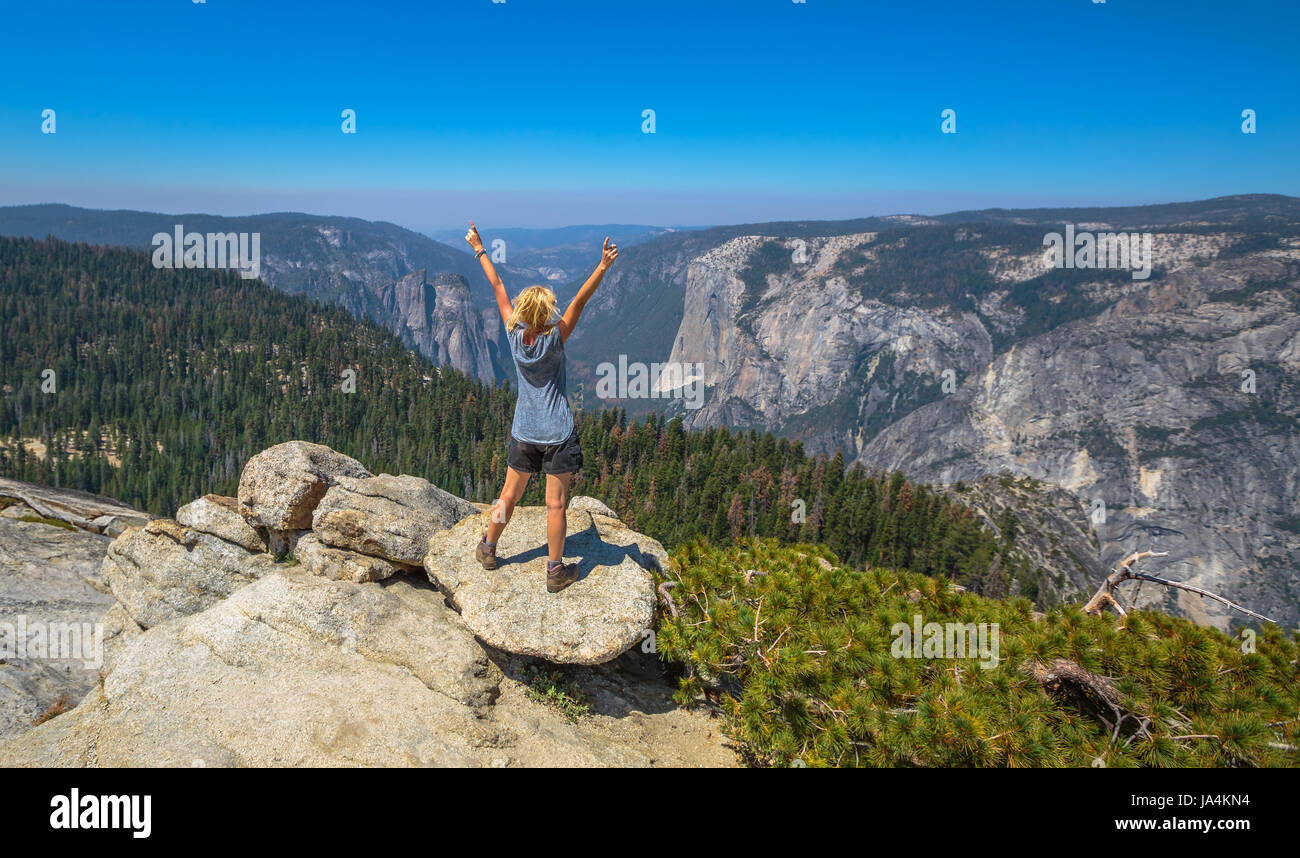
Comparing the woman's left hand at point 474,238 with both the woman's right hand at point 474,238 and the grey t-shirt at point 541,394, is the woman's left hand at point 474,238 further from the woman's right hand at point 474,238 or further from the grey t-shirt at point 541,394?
the grey t-shirt at point 541,394

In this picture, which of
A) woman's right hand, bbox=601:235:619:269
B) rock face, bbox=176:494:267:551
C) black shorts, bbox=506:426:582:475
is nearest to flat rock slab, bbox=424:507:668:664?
black shorts, bbox=506:426:582:475

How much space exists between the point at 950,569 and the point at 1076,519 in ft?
241

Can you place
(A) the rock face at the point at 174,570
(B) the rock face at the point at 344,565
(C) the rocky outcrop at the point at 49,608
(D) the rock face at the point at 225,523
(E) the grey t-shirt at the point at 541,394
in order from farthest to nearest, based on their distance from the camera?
(D) the rock face at the point at 225,523, (A) the rock face at the point at 174,570, (B) the rock face at the point at 344,565, (C) the rocky outcrop at the point at 49,608, (E) the grey t-shirt at the point at 541,394

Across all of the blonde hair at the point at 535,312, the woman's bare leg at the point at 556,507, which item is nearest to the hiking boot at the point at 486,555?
the woman's bare leg at the point at 556,507

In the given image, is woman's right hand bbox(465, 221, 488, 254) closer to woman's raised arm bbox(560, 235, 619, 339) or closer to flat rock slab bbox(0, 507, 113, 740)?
woman's raised arm bbox(560, 235, 619, 339)

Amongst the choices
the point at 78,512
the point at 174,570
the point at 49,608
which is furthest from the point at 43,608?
the point at 78,512

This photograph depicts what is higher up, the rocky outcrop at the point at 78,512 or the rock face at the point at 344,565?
the rock face at the point at 344,565

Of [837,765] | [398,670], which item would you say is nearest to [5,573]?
[398,670]

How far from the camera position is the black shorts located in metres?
11.1

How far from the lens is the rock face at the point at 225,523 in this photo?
17812 mm

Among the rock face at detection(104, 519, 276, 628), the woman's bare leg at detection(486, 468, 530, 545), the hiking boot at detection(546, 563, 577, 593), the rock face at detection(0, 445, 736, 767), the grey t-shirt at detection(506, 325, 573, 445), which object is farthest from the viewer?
the rock face at detection(104, 519, 276, 628)

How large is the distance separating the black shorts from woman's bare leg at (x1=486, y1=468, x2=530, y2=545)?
19 cm

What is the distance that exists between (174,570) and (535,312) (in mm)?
14848

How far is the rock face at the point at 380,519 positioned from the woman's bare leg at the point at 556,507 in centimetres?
487
